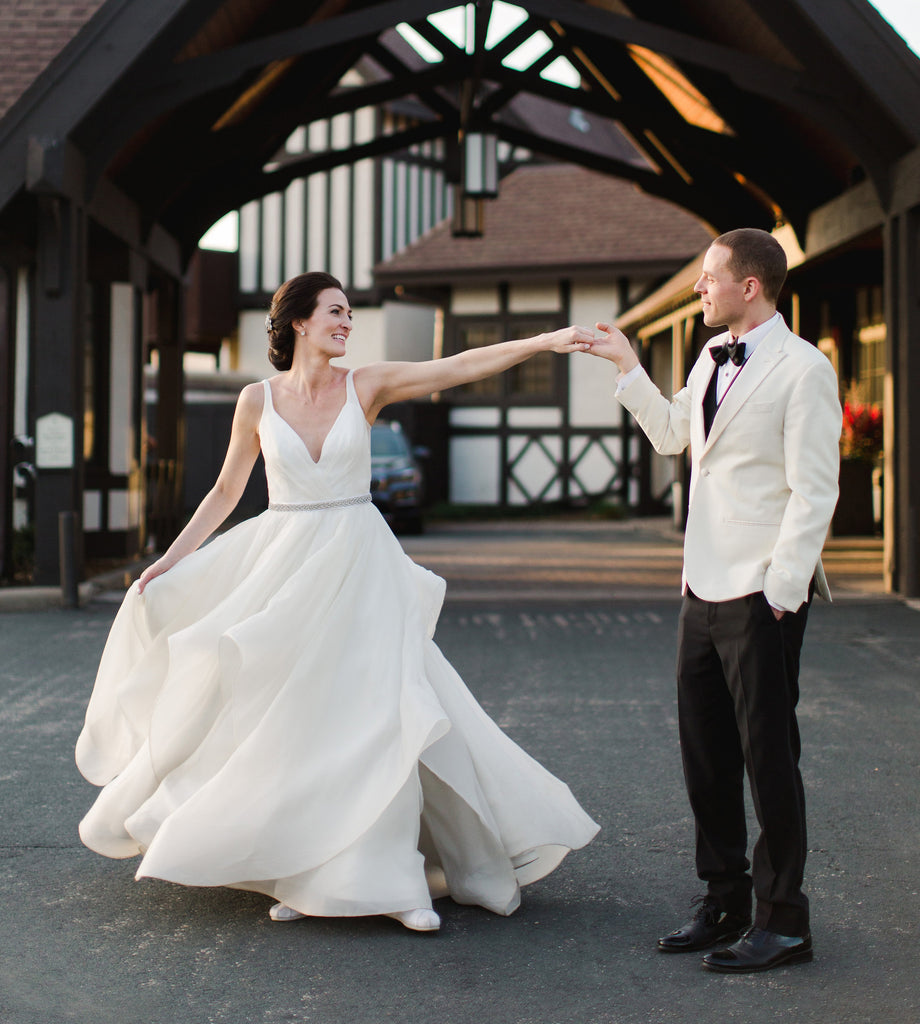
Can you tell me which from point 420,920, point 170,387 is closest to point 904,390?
point 420,920

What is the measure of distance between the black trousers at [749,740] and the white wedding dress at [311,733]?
0.48 metres

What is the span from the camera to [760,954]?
10.9ft

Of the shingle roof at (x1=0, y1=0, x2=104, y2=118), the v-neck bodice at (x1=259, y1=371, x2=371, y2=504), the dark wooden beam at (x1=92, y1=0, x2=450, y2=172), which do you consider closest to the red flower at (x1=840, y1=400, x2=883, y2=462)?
the dark wooden beam at (x1=92, y1=0, x2=450, y2=172)

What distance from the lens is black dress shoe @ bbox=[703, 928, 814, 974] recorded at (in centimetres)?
333

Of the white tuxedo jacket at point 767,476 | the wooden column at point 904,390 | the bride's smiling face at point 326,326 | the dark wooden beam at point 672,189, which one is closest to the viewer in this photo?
the white tuxedo jacket at point 767,476

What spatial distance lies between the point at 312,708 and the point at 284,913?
58 cm

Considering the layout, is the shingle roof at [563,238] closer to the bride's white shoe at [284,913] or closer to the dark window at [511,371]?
the dark window at [511,371]

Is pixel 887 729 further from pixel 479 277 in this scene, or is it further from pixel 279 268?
pixel 279 268

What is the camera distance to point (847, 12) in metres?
10.0

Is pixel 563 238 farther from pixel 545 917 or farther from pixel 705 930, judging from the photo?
pixel 705 930

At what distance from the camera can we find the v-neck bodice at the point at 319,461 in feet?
13.3

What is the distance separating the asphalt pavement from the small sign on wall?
361cm

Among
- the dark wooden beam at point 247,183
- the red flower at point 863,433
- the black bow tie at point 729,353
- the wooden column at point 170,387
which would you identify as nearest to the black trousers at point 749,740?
the black bow tie at point 729,353

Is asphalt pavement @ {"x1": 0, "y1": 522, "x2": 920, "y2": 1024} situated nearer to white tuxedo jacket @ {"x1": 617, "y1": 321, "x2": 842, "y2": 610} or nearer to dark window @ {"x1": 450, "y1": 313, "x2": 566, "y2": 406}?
white tuxedo jacket @ {"x1": 617, "y1": 321, "x2": 842, "y2": 610}
